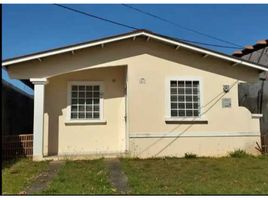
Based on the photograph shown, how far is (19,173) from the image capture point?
10.2 metres

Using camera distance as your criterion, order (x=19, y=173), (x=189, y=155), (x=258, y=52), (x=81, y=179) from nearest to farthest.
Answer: (x=81, y=179), (x=19, y=173), (x=189, y=155), (x=258, y=52)

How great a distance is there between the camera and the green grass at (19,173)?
27.0 feet

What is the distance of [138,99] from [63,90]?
2817 mm

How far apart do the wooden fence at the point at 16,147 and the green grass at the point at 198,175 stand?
3.42 m

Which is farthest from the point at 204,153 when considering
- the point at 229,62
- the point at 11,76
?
the point at 11,76

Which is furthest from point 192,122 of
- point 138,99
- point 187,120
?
point 138,99

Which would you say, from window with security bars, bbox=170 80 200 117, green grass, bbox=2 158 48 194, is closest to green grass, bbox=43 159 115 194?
green grass, bbox=2 158 48 194

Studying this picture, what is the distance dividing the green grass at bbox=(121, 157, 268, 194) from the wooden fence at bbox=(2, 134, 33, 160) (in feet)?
11.2

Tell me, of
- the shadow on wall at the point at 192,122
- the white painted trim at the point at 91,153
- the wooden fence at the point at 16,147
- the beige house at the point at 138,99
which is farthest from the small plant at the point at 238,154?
the wooden fence at the point at 16,147

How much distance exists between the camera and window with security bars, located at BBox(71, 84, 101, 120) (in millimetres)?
13938

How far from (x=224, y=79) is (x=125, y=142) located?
4.16 m

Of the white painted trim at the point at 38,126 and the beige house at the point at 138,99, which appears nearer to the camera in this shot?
the white painted trim at the point at 38,126

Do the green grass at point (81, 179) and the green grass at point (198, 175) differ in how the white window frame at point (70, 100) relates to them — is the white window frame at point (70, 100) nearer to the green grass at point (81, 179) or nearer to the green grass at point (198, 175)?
the green grass at point (81, 179)

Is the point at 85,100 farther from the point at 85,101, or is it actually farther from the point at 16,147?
the point at 16,147
